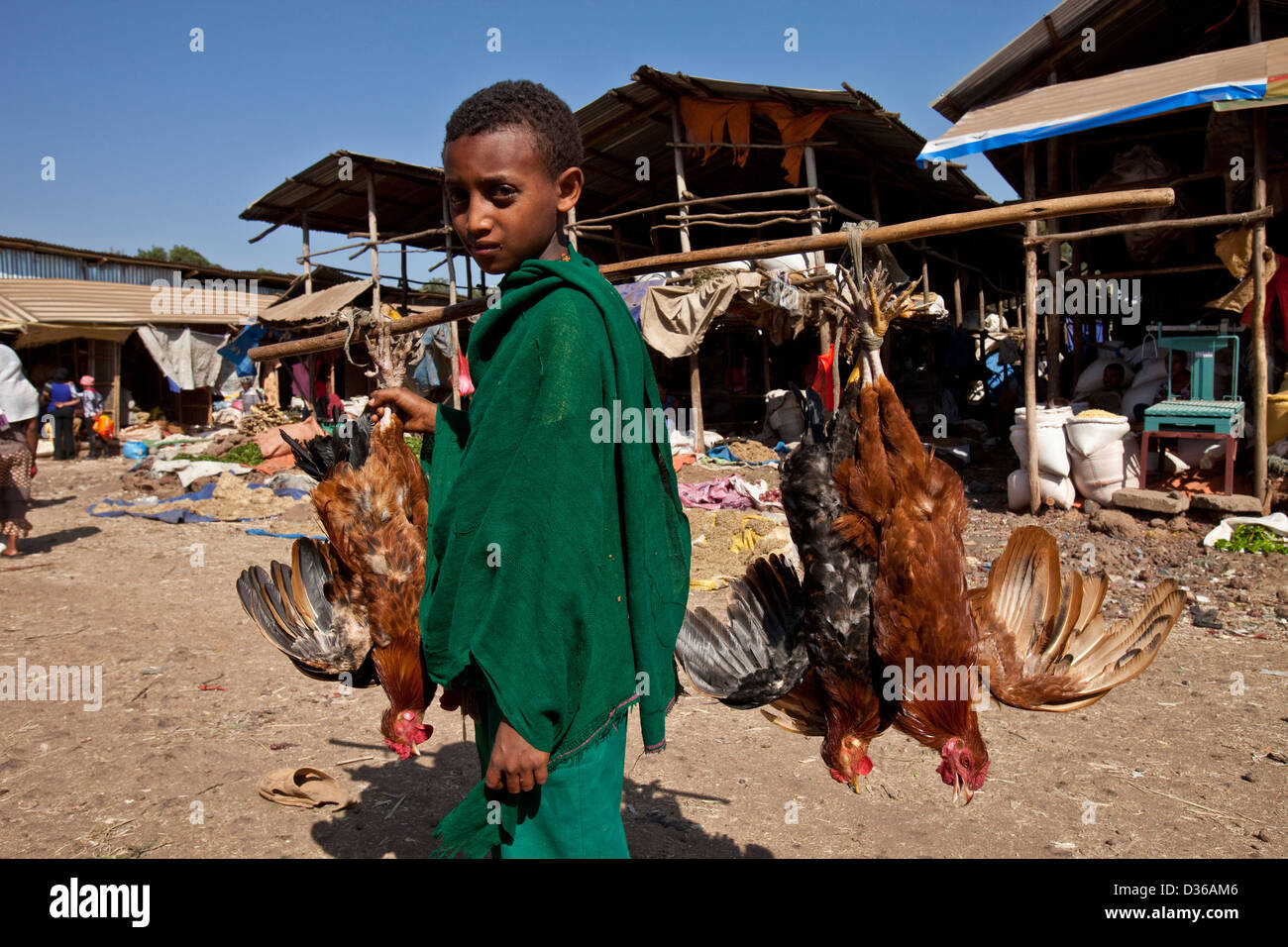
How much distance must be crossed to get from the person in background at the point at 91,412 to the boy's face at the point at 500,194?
20.1 meters

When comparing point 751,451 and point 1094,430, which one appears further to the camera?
point 751,451

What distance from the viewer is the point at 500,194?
5.09 ft

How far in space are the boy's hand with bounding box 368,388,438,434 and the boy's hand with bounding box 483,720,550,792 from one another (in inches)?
50.3

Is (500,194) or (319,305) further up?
(319,305)

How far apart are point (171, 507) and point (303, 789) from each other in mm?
9423

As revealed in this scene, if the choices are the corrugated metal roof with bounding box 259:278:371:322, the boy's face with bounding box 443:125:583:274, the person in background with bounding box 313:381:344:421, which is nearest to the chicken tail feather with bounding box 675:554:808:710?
the boy's face with bounding box 443:125:583:274

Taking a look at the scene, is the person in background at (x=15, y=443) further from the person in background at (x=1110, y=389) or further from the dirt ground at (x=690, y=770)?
the person in background at (x=1110, y=389)

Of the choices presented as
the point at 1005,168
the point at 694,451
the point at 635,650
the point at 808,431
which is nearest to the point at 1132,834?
the point at 808,431

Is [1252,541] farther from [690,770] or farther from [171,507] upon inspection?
[171,507]

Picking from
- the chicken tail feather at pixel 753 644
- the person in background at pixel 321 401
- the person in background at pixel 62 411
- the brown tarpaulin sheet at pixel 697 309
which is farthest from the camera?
the person in background at pixel 62 411

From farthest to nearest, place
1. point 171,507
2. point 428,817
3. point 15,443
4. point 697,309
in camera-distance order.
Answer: point 171,507 → point 697,309 → point 15,443 → point 428,817

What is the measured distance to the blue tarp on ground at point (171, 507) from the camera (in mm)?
10531

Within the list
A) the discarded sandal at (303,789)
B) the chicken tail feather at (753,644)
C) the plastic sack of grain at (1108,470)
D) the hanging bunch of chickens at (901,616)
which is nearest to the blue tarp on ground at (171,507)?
the discarded sandal at (303,789)

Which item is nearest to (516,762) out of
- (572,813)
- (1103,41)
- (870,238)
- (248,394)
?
(572,813)
